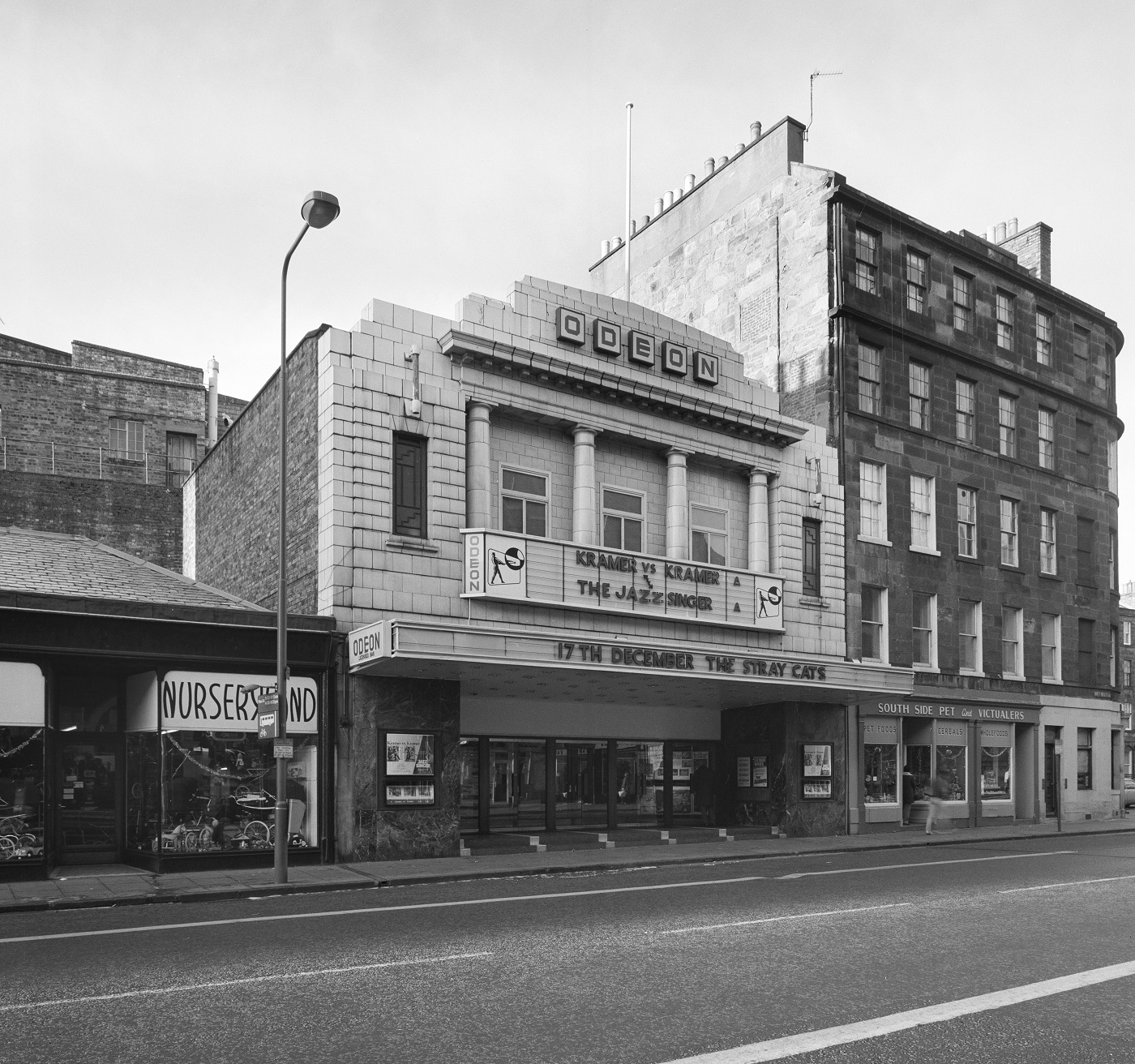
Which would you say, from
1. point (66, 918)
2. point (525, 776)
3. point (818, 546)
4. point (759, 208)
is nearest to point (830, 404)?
point (818, 546)

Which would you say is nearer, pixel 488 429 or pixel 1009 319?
pixel 488 429

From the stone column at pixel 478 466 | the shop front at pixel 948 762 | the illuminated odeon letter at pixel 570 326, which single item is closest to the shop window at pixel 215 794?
the stone column at pixel 478 466

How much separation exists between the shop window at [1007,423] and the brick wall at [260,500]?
73.3 feet

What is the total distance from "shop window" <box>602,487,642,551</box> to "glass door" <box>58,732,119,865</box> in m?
10.7

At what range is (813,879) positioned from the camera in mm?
17609

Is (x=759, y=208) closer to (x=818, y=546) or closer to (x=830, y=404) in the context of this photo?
(x=830, y=404)

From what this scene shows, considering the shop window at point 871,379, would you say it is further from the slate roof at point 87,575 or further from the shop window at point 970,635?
the slate roof at point 87,575

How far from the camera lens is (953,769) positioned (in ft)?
105

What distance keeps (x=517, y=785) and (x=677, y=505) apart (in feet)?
23.0

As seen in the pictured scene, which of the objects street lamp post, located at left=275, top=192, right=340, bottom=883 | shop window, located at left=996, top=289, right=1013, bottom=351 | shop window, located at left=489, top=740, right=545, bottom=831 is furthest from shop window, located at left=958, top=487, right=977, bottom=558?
street lamp post, located at left=275, top=192, right=340, bottom=883

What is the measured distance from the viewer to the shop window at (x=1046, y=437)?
Answer: 121ft

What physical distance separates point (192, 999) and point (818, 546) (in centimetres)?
2240

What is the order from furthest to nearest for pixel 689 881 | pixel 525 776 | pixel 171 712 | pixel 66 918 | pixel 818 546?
pixel 818 546, pixel 525 776, pixel 171 712, pixel 689 881, pixel 66 918

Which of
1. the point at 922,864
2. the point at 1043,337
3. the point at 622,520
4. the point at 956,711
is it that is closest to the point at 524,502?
the point at 622,520
